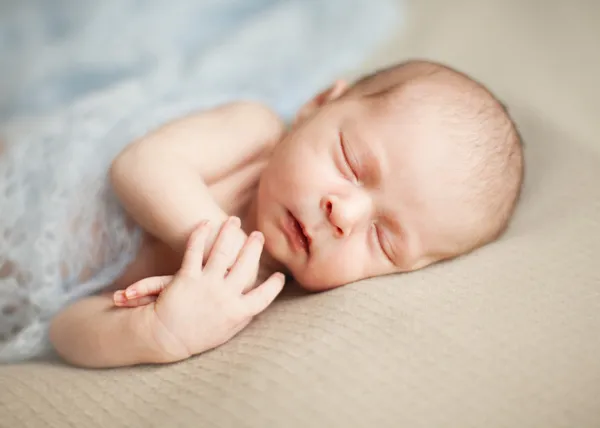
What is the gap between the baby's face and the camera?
908mm

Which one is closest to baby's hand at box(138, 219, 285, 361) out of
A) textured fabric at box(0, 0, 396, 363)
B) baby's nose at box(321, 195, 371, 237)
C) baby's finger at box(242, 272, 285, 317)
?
baby's finger at box(242, 272, 285, 317)

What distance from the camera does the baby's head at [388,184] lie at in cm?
91

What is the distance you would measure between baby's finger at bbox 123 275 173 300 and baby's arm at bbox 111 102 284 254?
0.09 m

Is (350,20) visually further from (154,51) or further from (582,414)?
(582,414)

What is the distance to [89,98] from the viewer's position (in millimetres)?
1122

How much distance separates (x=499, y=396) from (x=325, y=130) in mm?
469

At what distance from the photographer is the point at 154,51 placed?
1.23 metres

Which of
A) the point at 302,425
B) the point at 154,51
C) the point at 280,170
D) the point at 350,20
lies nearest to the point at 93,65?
the point at 154,51

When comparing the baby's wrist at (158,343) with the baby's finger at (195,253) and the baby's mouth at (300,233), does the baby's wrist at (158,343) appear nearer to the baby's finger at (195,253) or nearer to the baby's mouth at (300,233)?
the baby's finger at (195,253)

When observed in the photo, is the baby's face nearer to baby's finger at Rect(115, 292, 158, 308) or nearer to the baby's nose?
the baby's nose

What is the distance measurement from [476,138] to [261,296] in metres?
0.40

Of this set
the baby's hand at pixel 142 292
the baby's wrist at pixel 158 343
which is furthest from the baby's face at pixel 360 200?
the baby's wrist at pixel 158 343

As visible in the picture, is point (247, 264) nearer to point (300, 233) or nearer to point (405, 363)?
point (300, 233)

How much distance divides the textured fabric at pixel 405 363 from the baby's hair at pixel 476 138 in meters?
0.05
